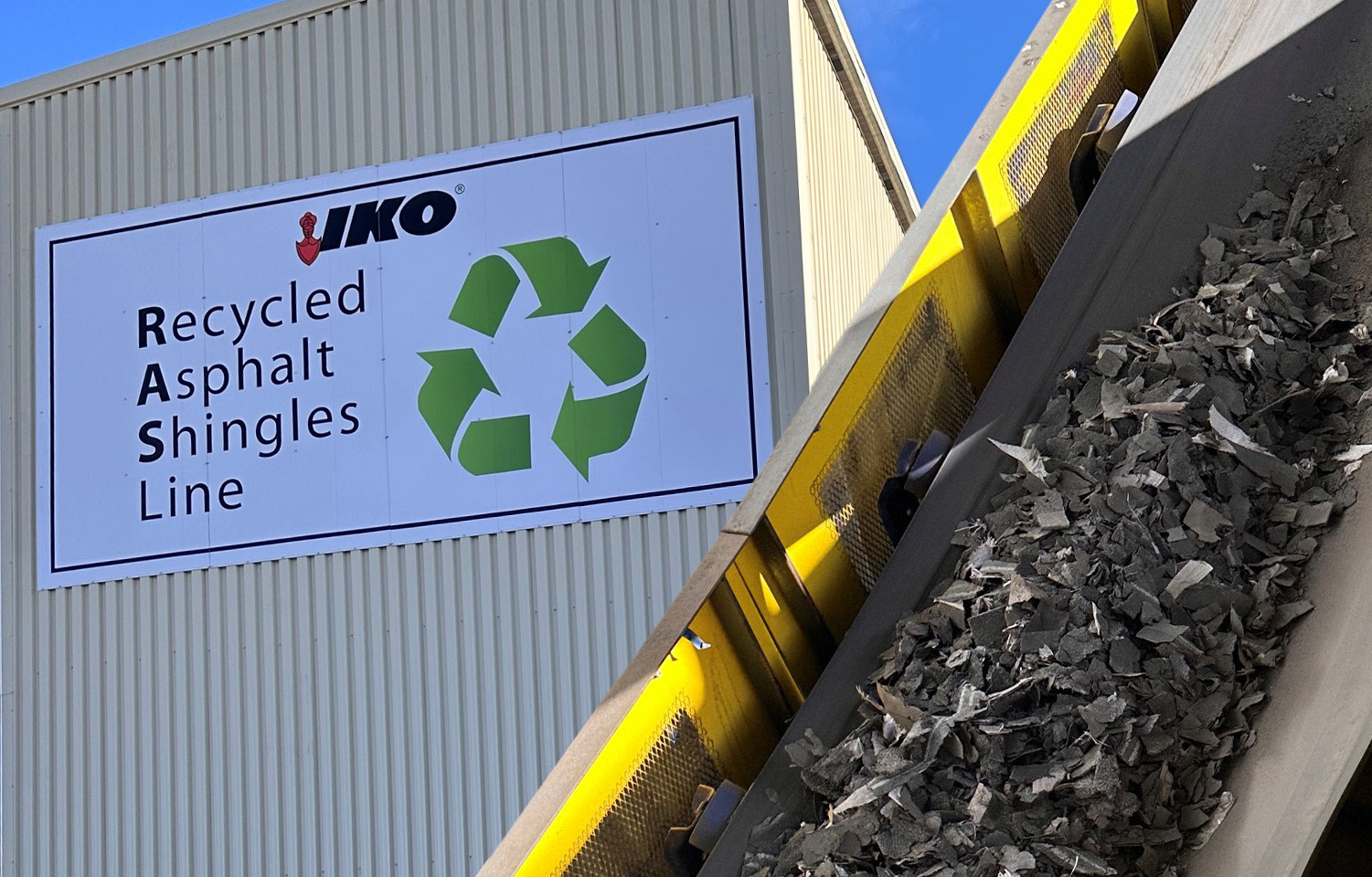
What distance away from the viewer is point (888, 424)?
Result: 11.5ft

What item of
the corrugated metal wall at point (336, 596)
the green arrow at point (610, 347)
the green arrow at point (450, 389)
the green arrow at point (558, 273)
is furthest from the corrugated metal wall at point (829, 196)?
the green arrow at point (450, 389)

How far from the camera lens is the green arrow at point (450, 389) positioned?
9.10 m

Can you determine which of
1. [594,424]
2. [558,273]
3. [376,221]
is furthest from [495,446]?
[376,221]

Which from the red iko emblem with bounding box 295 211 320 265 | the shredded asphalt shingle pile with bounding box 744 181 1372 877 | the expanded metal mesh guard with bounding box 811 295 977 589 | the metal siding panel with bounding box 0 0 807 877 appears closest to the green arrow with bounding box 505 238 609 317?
the metal siding panel with bounding box 0 0 807 877

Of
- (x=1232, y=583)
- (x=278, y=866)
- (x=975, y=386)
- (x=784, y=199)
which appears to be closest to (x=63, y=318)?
(x=278, y=866)

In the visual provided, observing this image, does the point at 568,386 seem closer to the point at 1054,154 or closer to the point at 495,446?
the point at 495,446

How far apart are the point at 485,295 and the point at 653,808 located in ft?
21.4

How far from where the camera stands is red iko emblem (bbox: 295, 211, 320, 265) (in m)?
9.69

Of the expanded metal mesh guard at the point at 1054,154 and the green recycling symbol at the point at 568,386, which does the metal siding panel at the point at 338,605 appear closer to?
the green recycling symbol at the point at 568,386

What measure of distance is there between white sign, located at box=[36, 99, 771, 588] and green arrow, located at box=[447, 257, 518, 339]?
0.02 m

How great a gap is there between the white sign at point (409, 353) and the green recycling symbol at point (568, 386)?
0.01 m

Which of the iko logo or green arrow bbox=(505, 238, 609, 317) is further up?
the iko logo

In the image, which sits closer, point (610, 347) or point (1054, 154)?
point (1054, 154)

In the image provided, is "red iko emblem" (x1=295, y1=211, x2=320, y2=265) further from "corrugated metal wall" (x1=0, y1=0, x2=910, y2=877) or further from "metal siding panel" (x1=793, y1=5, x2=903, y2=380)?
"metal siding panel" (x1=793, y1=5, x2=903, y2=380)
